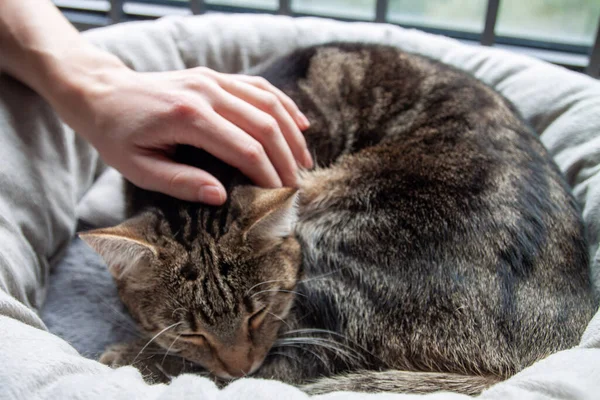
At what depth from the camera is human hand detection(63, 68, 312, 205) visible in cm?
105

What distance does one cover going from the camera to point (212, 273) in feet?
3.20

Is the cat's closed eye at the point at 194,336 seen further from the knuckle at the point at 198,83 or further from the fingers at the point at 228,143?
the knuckle at the point at 198,83

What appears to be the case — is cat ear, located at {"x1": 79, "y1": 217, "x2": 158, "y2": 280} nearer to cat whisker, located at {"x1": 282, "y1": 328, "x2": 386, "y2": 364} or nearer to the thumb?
the thumb

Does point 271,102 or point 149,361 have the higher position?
point 271,102

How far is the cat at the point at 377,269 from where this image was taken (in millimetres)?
970

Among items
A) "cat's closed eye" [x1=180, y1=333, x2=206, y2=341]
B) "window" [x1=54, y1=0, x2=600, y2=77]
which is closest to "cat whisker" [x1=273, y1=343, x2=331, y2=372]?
"cat's closed eye" [x1=180, y1=333, x2=206, y2=341]

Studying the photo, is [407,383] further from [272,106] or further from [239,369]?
[272,106]

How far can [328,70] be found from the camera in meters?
1.48

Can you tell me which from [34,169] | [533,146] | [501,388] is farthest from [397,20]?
[501,388]

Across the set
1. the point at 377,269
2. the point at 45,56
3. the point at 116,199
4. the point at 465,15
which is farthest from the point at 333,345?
the point at 465,15

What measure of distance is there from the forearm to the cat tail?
0.83 meters

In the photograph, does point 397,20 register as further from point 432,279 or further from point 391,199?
point 432,279

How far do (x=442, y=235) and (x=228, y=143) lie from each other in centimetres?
47

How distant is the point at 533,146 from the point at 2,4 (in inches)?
50.9
